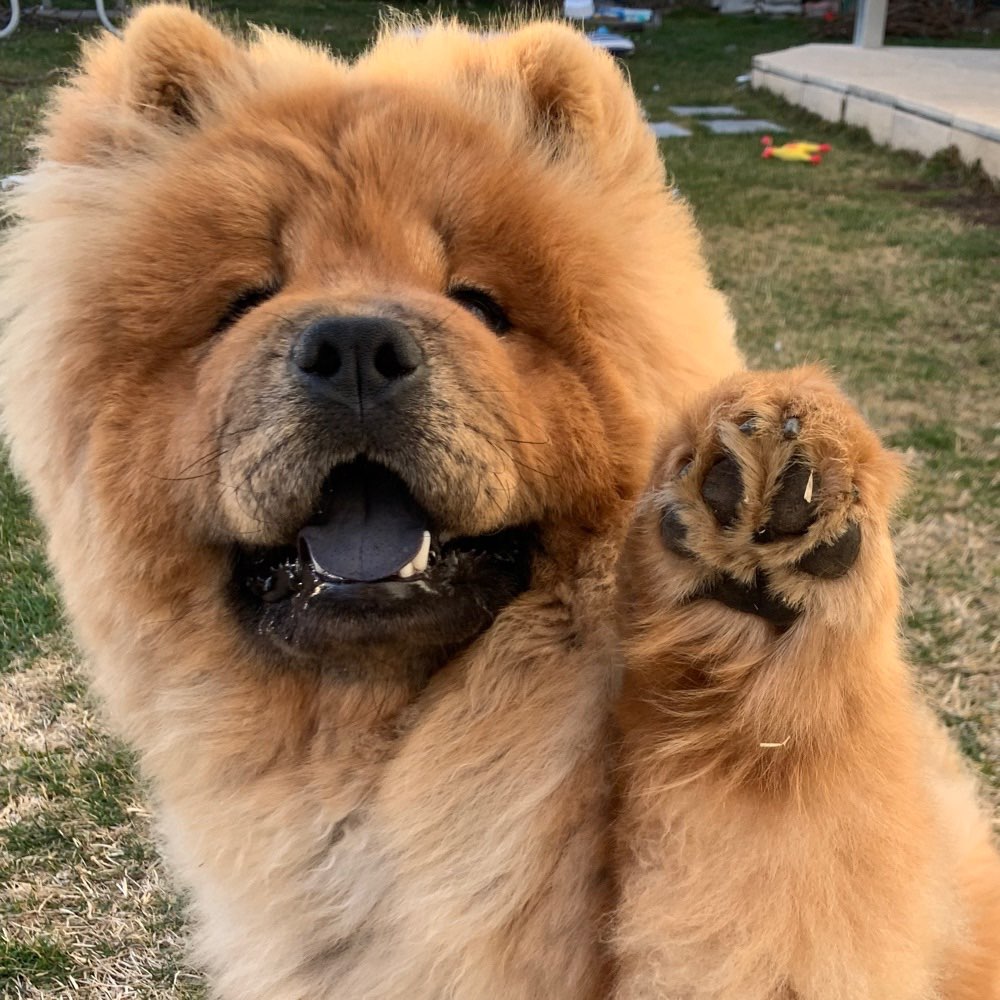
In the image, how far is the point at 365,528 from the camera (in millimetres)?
1509

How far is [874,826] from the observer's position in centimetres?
128

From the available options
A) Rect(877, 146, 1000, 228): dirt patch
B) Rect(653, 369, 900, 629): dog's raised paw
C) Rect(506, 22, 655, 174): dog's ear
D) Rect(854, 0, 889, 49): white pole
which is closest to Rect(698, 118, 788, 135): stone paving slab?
Rect(877, 146, 1000, 228): dirt patch

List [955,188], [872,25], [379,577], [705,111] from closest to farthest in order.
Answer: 1. [379,577]
2. [955,188]
3. [705,111]
4. [872,25]

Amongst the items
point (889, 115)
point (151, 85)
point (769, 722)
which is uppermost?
point (151, 85)

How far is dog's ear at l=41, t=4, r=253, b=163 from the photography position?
1787mm

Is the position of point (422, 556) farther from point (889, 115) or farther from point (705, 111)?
point (705, 111)

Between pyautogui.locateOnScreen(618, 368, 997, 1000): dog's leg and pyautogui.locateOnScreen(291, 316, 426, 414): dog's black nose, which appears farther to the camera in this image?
pyautogui.locateOnScreen(291, 316, 426, 414): dog's black nose

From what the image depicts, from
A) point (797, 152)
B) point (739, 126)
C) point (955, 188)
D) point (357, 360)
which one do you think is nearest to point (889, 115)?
point (797, 152)

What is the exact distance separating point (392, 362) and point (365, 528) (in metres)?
0.27

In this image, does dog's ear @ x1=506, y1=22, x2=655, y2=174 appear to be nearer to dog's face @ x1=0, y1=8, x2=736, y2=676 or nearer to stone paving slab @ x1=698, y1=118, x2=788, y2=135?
dog's face @ x1=0, y1=8, x2=736, y2=676

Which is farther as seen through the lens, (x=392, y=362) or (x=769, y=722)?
(x=392, y=362)

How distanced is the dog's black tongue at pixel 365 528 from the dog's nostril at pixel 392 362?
162mm

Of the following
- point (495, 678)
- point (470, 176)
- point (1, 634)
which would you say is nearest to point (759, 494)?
point (495, 678)

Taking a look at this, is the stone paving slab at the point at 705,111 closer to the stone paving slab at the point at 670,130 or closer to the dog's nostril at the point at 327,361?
the stone paving slab at the point at 670,130
